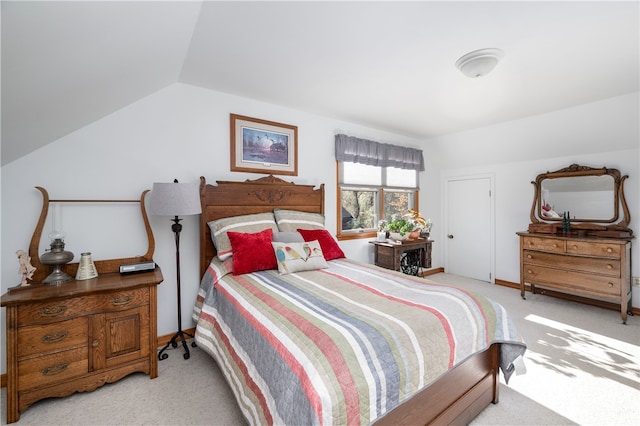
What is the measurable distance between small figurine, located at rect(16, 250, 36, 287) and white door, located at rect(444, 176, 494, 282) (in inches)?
219

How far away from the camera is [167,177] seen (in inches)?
106

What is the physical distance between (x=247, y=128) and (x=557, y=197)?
441 cm

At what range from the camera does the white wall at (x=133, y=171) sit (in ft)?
7.00

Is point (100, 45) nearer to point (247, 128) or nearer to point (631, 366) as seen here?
point (247, 128)

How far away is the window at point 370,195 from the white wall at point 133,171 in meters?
1.46

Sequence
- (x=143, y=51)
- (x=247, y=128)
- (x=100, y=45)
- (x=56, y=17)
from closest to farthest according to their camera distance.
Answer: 1. (x=56, y=17)
2. (x=100, y=45)
3. (x=143, y=51)
4. (x=247, y=128)

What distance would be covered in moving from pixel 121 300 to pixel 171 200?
→ 81cm

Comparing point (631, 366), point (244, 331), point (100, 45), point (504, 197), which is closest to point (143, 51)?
point (100, 45)

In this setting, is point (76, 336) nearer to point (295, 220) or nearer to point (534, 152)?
point (295, 220)

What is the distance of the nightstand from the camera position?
3818mm

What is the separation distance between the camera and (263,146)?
3.25 metres

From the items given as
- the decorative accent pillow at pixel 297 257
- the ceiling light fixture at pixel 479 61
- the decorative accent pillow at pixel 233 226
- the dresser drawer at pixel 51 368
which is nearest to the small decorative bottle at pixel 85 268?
the dresser drawer at pixel 51 368

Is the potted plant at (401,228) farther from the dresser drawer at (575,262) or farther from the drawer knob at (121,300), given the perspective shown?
the drawer knob at (121,300)

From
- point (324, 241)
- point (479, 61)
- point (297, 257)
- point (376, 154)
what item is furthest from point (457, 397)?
point (376, 154)
